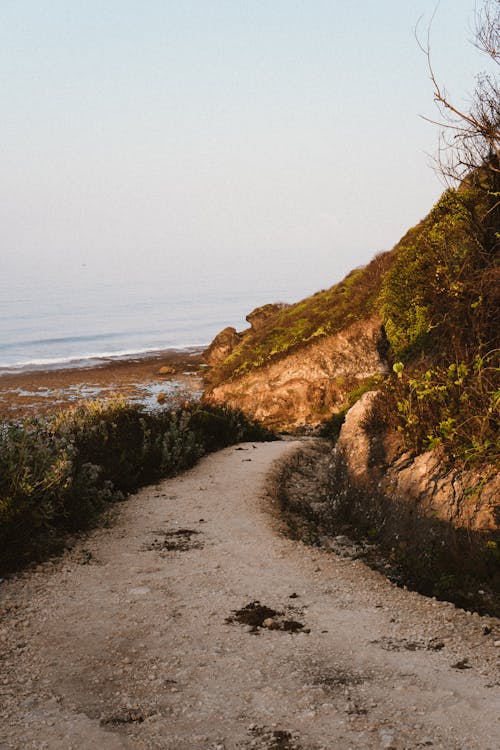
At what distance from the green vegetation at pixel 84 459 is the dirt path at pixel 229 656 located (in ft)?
1.84

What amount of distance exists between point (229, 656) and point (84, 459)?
6357 millimetres

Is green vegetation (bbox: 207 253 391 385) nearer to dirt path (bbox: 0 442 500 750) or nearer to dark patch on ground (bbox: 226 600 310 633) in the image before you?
dirt path (bbox: 0 442 500 750)

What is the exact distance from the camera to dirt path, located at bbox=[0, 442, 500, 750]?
4.11 m

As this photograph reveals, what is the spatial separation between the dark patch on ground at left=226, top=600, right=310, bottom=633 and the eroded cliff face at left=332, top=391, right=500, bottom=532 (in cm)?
243

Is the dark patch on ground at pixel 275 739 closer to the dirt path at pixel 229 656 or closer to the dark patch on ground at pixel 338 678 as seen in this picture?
the dirt path at pixel 229 656

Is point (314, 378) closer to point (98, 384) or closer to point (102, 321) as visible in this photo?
point (98, 384)

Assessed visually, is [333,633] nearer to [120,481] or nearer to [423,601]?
[423,601]

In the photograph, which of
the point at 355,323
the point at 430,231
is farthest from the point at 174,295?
the point at 430,231

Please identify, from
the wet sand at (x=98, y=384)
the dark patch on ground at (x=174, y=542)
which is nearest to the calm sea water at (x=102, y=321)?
the wet sand at (x=98, y=384)

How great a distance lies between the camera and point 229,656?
5.18 meters

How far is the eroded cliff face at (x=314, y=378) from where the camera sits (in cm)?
1917

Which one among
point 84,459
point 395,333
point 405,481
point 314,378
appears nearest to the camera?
point 405,481

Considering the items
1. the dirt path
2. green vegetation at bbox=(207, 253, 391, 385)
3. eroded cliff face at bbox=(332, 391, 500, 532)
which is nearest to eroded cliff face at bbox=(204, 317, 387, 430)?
green vegetation at bbox=(207, 253, 391, 385)

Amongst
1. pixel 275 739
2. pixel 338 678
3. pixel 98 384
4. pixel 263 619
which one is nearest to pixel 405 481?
pixel 263 619
